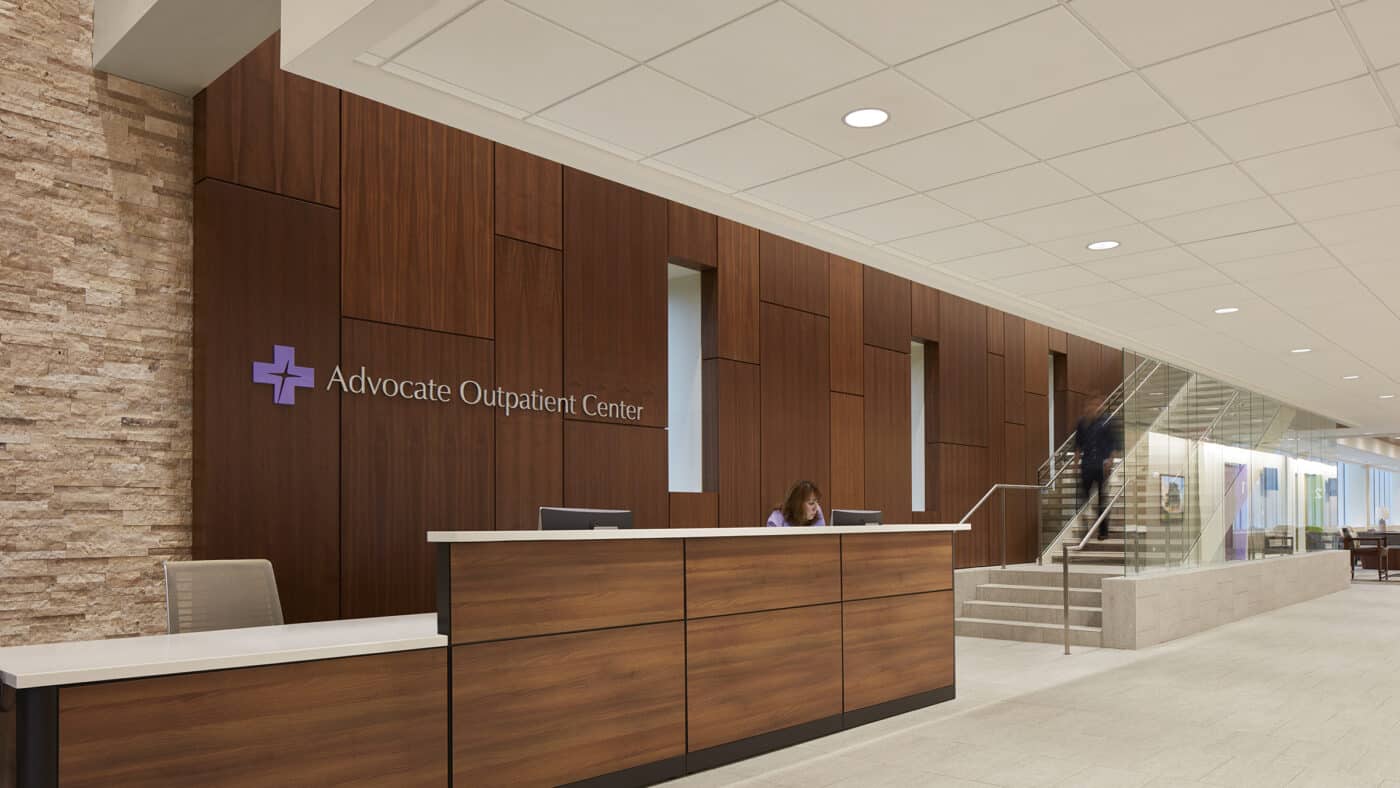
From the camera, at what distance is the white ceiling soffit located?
146 inches

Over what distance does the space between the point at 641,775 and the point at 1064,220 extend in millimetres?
4111

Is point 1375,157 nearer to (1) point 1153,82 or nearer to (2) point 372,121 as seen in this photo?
(1) point 1153,82

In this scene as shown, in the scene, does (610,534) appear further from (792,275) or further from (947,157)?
(792,275)

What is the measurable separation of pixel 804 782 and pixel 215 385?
3.72m

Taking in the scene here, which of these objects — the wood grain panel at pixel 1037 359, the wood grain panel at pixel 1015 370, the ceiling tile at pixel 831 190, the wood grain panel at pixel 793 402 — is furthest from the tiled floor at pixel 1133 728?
the wood grain panel at pixel 1037 359

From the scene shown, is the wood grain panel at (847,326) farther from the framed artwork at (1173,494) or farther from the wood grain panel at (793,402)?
the framed artwork at (1173,494)

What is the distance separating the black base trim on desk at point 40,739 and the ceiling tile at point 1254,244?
6.62 m

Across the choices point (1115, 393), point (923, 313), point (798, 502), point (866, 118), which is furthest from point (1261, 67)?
point (1115, 393)

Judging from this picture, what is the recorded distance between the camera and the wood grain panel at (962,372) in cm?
1167

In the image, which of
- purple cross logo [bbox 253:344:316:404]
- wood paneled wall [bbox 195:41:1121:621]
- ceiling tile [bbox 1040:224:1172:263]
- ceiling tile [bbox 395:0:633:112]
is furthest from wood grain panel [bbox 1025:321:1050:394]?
ceiling tile [bbox 395:0:633:112]

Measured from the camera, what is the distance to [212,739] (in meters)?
3.10

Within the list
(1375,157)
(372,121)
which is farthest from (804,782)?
(372,121)

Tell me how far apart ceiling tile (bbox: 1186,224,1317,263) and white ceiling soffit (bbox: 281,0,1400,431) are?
0.03 meters

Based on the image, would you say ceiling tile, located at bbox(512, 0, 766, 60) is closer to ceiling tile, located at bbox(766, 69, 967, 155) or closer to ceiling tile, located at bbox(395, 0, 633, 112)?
ceiling tile, located at bbox(395, 0, 633, 112)
